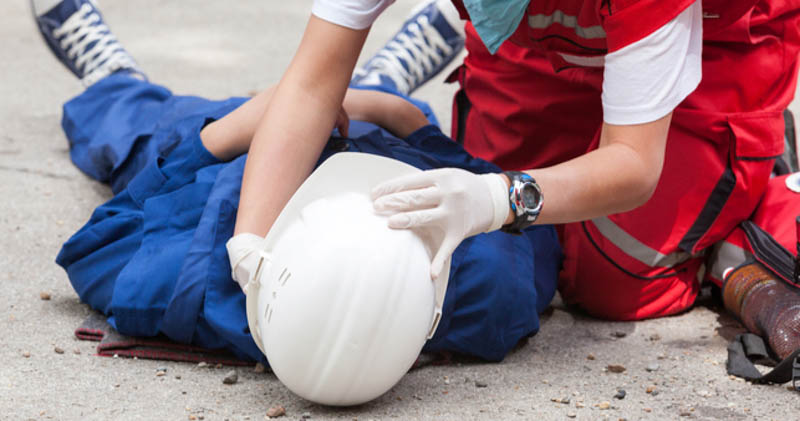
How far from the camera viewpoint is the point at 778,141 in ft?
5.78

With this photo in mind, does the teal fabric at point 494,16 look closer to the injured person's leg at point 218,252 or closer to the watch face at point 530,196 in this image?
the watch face at point 530,196

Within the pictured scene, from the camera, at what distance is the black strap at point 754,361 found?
1.46m

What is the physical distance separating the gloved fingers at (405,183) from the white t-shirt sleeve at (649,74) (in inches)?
12.9

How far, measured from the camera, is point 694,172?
5.72ft

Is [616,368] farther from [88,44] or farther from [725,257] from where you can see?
[88,44]

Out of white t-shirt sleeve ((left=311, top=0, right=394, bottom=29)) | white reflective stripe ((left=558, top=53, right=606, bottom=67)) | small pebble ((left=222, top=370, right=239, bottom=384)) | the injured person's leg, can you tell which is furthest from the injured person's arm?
small pebble ((left=222, top=370, right=239, bottom=384))

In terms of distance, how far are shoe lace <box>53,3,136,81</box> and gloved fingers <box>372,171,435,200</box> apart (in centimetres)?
146

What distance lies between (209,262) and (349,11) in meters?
0.46

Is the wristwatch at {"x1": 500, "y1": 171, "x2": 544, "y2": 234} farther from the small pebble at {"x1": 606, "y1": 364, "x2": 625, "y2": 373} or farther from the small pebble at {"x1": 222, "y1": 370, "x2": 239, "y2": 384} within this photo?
the small pebble at {"x1": 222, "y1": 370, "x2": 239, "y2": 384}

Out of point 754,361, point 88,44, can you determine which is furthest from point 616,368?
point 88,44

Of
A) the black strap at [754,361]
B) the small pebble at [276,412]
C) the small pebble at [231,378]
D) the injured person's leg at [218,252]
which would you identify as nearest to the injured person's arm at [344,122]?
the injured person's leg at [218,252]

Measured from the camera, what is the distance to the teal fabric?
137 centimetres

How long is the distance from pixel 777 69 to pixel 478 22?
2.20 ft

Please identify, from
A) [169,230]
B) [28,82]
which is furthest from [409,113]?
[28,82]
